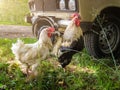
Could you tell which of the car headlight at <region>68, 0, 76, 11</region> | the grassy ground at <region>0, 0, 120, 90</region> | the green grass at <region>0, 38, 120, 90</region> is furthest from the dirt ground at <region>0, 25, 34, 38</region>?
the green grass at <region>0, 38, 120, 90</region>

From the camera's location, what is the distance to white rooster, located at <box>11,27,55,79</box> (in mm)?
5754

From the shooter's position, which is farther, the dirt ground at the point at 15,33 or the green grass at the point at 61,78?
the dirt ground at the point at 15,33

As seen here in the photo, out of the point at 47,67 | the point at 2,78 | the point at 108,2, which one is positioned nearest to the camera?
the point at 2,78

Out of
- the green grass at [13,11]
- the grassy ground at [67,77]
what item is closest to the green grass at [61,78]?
the grassy ground at [67,77]

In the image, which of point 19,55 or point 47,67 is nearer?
point 19,55

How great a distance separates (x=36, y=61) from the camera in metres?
5.83

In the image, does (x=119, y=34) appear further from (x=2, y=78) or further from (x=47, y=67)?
(x=2, y=78)

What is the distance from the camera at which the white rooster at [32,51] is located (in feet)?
18.9

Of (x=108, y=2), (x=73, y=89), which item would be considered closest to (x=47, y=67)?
(x=73, y=89)

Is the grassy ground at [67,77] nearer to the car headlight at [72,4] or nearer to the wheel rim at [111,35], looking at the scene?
the wheel rim at [111,35]

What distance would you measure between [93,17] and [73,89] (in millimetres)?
1820

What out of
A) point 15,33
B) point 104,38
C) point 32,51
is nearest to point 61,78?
point 32,51

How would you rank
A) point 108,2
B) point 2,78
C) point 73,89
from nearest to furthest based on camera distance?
point 73,89 < point 2,78 < point 108,2

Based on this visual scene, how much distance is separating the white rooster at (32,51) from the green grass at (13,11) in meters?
10.8
